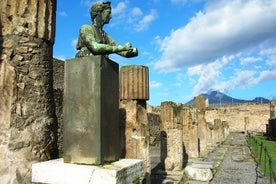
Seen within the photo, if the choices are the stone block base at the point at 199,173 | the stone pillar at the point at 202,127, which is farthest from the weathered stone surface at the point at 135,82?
the stone pillar at the point at 202,127

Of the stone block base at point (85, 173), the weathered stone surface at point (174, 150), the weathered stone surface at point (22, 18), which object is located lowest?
the weathered stone surface at point (174, 150)

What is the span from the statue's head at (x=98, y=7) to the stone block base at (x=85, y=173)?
1.60 metres

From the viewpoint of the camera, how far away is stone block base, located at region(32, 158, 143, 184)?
2.80m

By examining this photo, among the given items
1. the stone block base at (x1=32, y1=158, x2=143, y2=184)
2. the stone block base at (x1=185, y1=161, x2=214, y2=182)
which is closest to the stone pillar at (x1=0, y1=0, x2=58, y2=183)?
the stone block base at (x1=32, y1=158, x2=143, y2=184)

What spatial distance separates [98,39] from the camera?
3.49 m

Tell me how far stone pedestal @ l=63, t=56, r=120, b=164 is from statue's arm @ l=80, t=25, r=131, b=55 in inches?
4.4

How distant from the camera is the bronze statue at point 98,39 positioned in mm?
3236

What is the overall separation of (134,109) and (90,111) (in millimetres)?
4333

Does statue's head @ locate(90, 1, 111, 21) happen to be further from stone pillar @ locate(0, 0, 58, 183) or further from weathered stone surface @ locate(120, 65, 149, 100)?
weathered stone surface @ locate(120, 65, 149, 100)

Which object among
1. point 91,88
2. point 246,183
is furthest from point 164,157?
point 91,88

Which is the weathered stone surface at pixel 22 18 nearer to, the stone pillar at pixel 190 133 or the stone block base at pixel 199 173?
the stone block base at pixel 199 173

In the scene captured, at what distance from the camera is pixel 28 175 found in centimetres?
365

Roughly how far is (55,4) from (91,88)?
1650 mm

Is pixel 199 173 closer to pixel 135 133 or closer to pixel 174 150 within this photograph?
pixel 174 150
